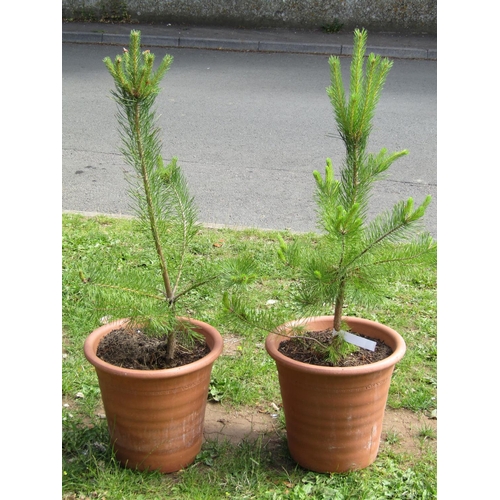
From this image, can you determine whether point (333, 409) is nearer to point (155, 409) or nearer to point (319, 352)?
point (319, 352)

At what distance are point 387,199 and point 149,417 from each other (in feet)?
11.3

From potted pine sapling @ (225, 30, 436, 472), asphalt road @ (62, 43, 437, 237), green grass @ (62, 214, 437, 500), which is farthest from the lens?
asphalt road @ (62, 43, 437, 237)

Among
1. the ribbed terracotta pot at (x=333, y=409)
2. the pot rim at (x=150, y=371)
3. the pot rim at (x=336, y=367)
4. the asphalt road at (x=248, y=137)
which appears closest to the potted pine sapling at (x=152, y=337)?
the pot rim at (x=150, y=371)

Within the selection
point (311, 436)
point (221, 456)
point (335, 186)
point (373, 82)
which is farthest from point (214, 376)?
point (373, 82)

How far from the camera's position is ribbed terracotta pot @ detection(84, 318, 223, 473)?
94.3 inches

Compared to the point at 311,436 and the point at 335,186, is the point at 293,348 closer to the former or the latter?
the point at 311,436

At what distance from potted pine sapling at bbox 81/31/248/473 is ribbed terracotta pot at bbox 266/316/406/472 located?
0.33 m

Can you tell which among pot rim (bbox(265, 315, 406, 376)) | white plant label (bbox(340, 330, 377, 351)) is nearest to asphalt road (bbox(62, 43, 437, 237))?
pot rim (bbox(265, 315, 406, 376))

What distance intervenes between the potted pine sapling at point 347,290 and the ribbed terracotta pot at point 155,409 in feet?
1.01

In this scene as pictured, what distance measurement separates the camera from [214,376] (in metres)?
3.19

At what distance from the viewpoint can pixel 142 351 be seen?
2553mm

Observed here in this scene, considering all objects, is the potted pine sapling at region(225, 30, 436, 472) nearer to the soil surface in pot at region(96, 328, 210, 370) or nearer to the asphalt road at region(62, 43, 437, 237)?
the soil surface in pot at region(96, 328, 210, 370)

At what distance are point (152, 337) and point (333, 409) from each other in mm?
761

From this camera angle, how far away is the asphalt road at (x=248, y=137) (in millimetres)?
5371
